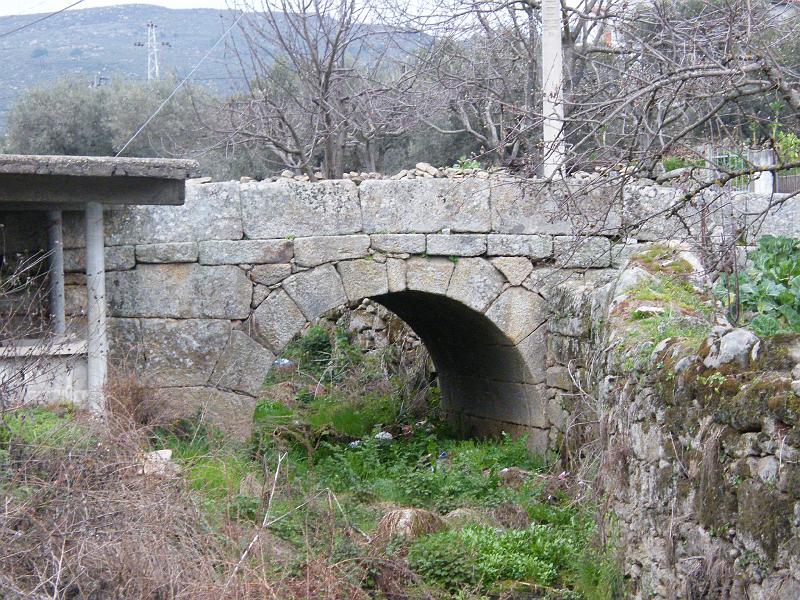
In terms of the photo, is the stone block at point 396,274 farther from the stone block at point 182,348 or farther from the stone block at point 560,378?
the stone block at point 560,378

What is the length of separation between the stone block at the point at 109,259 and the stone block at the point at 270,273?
868 mm

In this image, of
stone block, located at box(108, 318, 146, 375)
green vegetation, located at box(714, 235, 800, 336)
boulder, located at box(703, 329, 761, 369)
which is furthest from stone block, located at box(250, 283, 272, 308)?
boulder, located at box(703, 329, 761, 369)

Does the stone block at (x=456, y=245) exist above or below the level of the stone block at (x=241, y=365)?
above

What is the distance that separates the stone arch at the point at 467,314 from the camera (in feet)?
23.6

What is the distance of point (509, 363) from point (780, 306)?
364 centimetres

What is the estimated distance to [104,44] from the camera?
4381 cm

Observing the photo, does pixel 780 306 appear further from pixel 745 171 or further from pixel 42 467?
pixel 42 467

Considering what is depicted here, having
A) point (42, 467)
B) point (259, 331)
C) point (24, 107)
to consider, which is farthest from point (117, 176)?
point (24, 107)

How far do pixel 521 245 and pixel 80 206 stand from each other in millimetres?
3318

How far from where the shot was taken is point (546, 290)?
7773 millimetres

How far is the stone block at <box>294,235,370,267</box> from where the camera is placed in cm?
718

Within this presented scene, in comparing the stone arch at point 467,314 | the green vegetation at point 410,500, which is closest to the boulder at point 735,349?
the green vegetation at point 410,500

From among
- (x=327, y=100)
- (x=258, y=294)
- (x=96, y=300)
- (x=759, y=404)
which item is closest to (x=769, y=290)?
(x=759, y=404)

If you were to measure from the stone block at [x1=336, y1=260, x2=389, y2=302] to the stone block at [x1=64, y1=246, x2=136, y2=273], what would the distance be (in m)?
1.52
